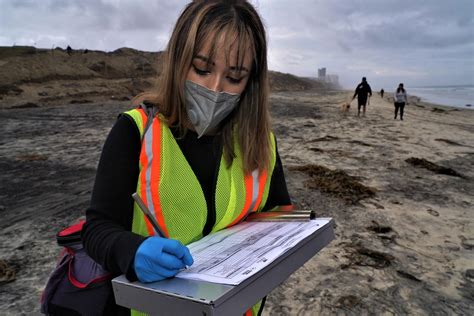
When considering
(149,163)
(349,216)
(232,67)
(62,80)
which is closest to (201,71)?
(232,67)

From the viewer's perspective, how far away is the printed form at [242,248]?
971 millimetres

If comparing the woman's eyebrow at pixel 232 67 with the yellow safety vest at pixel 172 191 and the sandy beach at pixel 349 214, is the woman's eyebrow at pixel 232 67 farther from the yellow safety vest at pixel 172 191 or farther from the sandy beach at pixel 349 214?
the sandy beach at pixel 349 214

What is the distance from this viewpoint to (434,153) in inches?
336

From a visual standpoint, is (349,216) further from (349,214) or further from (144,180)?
(144,180)

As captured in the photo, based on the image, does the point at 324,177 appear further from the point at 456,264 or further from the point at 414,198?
the point at 456,264

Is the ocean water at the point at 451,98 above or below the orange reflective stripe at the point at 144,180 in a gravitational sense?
above

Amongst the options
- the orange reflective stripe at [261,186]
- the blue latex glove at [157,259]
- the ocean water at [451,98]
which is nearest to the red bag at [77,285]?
A: the blue latex glove at [157,259]

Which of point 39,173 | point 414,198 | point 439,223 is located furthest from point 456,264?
point 39,173

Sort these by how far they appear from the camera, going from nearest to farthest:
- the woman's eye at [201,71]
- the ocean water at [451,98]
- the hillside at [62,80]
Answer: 1. the woman's eye at [201,71]
2. the hillside at [62,80]
3. the ocean water at [451,98]

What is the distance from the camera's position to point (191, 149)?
140 centimetres

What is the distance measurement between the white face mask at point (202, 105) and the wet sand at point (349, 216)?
195 centimetres

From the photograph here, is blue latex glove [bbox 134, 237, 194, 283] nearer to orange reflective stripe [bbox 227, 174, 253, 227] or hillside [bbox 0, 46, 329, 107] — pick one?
orange reflective stripe [bbox 227, 174, 253, 227]

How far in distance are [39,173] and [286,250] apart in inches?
258

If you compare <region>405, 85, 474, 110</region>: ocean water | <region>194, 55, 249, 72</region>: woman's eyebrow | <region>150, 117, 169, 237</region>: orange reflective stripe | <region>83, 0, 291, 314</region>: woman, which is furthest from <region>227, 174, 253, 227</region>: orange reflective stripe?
<region>405, 85, 474, 110</region>: ocean water
